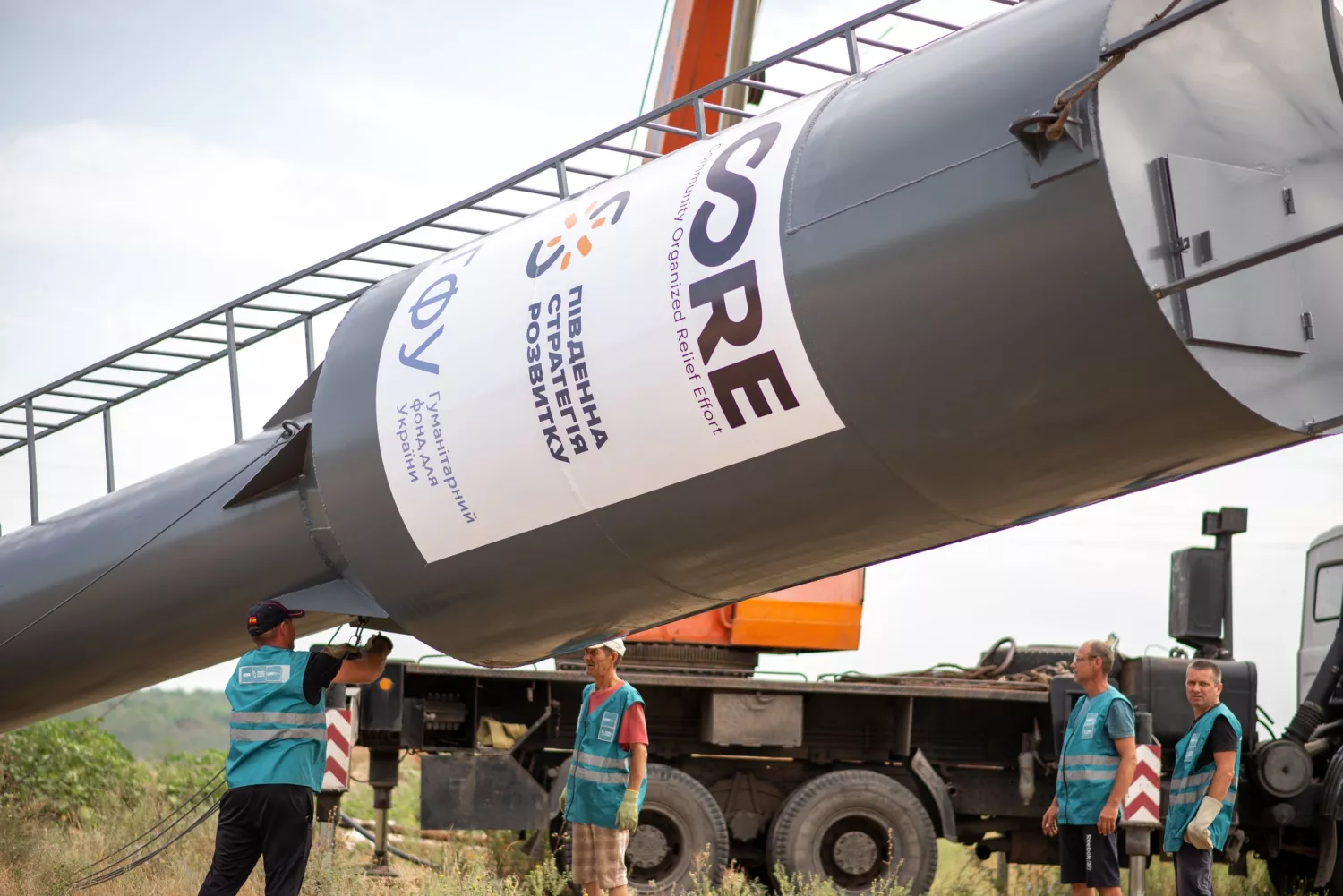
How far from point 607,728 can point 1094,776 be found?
8.36 feet

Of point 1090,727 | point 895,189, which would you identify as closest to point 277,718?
point 895,189

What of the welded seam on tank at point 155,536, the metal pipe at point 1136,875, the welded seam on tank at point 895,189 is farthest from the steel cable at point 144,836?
the metal pipe at point 1136,875

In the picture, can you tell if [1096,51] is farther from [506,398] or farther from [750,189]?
[506,398]

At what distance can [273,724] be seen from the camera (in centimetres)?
600

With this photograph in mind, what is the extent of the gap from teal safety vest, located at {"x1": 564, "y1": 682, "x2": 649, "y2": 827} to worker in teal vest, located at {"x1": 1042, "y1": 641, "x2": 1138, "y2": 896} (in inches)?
89.6

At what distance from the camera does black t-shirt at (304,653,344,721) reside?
6012 millimetres

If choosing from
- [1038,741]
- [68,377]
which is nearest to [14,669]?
[68,377]

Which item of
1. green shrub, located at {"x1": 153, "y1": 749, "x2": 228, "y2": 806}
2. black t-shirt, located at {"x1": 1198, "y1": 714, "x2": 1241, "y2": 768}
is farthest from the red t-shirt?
green shrub, located at {"x1": 153, "y1": 749, "x2": 228, "y2": 806}

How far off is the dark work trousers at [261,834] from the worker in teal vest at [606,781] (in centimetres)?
168

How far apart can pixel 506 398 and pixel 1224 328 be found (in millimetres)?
2433

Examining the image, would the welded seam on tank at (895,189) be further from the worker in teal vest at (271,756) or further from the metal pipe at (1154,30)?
the worker in teal vest at (271,756)

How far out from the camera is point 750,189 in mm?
4590

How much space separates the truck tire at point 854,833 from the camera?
1027cm

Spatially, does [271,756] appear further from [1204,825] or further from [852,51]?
[1204,825]
